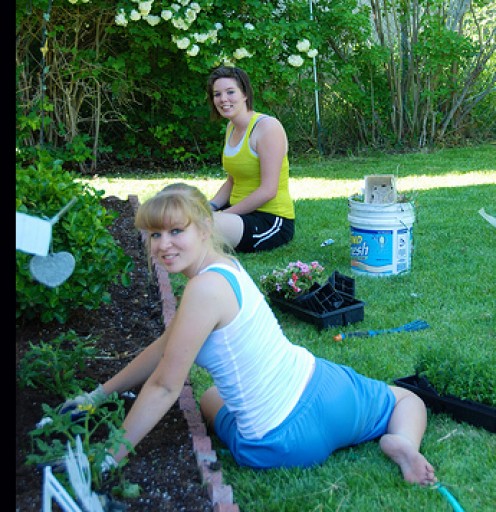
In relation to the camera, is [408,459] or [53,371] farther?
[53,371]

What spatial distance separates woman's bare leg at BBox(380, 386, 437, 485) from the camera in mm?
2521

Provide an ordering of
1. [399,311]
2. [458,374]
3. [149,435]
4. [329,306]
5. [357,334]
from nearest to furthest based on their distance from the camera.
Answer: [149,435]
[458,374]
[357,334]
[329,306]
[399,311]

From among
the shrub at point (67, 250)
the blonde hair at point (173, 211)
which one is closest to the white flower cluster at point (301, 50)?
the shrub at point (67, 250)

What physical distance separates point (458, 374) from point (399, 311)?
1.34 meters

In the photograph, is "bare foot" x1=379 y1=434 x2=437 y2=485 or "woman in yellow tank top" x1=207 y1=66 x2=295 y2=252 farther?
"woman in yellow tank top" x1=207 y1=66 x2=295 y2=252

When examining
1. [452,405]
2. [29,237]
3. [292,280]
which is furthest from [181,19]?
[29,237]

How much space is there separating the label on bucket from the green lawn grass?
0.24 ft

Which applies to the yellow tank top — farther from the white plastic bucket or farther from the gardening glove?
the gardening glove

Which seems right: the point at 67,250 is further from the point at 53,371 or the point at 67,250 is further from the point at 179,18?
the point at 179,18

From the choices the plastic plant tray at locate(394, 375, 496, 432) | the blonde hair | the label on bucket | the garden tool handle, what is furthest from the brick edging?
the label on bucket

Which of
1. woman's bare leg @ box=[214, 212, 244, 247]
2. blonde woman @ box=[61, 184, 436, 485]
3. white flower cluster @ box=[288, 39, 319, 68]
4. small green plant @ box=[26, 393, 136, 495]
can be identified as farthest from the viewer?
white flower cluster @ box=[288, 39, 319, 68]

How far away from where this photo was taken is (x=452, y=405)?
2938 mm

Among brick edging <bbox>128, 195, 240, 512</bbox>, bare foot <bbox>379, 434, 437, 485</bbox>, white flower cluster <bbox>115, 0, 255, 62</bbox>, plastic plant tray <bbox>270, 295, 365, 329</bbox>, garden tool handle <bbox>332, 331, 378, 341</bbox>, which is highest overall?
white flower cluster <bbox>115, 0, 255, 62</bbox>
